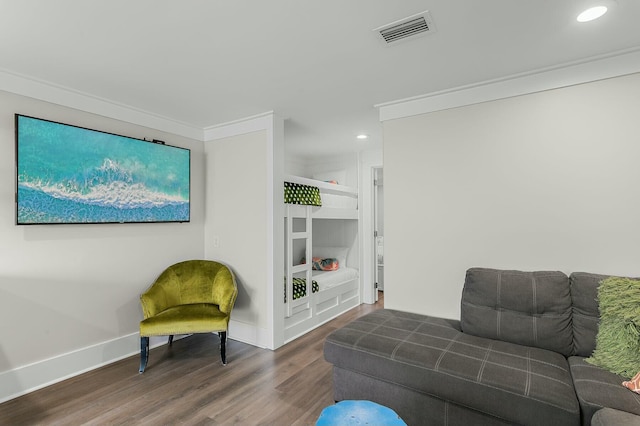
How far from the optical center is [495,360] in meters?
1.84

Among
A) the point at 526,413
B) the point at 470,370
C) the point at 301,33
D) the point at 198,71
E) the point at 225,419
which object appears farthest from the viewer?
the point at 198,71

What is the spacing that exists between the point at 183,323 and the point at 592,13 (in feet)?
11.6

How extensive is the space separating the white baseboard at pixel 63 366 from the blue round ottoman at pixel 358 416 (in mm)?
2518

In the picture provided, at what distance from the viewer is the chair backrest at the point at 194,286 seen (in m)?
3.10

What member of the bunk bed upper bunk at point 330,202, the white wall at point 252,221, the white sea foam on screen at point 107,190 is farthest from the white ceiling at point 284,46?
the bunk bed upper bunk at point 330,202

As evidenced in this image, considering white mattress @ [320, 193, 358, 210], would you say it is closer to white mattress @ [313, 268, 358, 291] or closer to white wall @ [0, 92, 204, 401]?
white mattress @ [313, 268, 358, 291]

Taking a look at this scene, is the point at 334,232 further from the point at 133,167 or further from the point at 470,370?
the point at 470,370

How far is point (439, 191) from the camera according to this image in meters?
2.72

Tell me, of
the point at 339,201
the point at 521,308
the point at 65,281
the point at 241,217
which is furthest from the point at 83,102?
the point at 521,308

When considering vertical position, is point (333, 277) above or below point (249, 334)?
above

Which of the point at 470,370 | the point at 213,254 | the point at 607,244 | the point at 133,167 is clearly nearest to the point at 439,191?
the point at 607,244

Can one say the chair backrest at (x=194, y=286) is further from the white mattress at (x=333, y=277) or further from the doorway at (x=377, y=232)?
the doorway at (x=377, y=232)

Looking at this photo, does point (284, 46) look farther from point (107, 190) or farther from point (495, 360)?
point (495, 360)

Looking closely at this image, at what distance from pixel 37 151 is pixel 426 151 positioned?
3.20 metres
